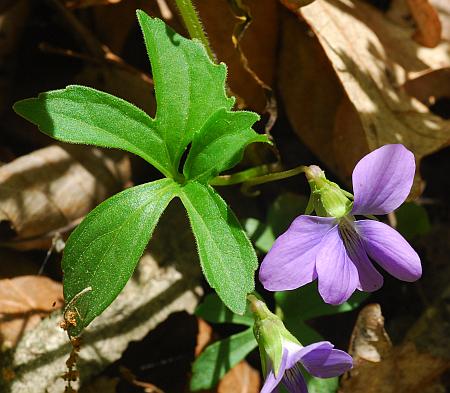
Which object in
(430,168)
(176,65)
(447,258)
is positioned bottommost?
(447,258)

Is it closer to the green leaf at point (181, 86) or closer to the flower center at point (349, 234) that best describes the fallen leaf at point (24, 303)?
the green leaf at point (181, 86)

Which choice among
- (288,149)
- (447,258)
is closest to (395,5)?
(288,149)

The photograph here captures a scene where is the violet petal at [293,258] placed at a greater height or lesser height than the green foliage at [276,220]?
greater

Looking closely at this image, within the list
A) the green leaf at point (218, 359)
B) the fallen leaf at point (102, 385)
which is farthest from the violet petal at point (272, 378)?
the fallen leaf at point (102, 385)

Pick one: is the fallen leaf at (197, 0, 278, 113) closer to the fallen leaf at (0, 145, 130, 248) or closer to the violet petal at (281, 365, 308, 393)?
the fallen leaf at (0, 145, 130, 248)

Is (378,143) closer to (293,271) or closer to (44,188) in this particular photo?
(293,271)

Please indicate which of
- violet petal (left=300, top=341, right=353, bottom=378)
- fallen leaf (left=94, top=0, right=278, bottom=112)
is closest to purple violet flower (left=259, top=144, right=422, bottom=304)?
violet petal (left=300, top=341, right=353, bottom=378)

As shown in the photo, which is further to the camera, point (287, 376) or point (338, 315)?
point (338, 315)
